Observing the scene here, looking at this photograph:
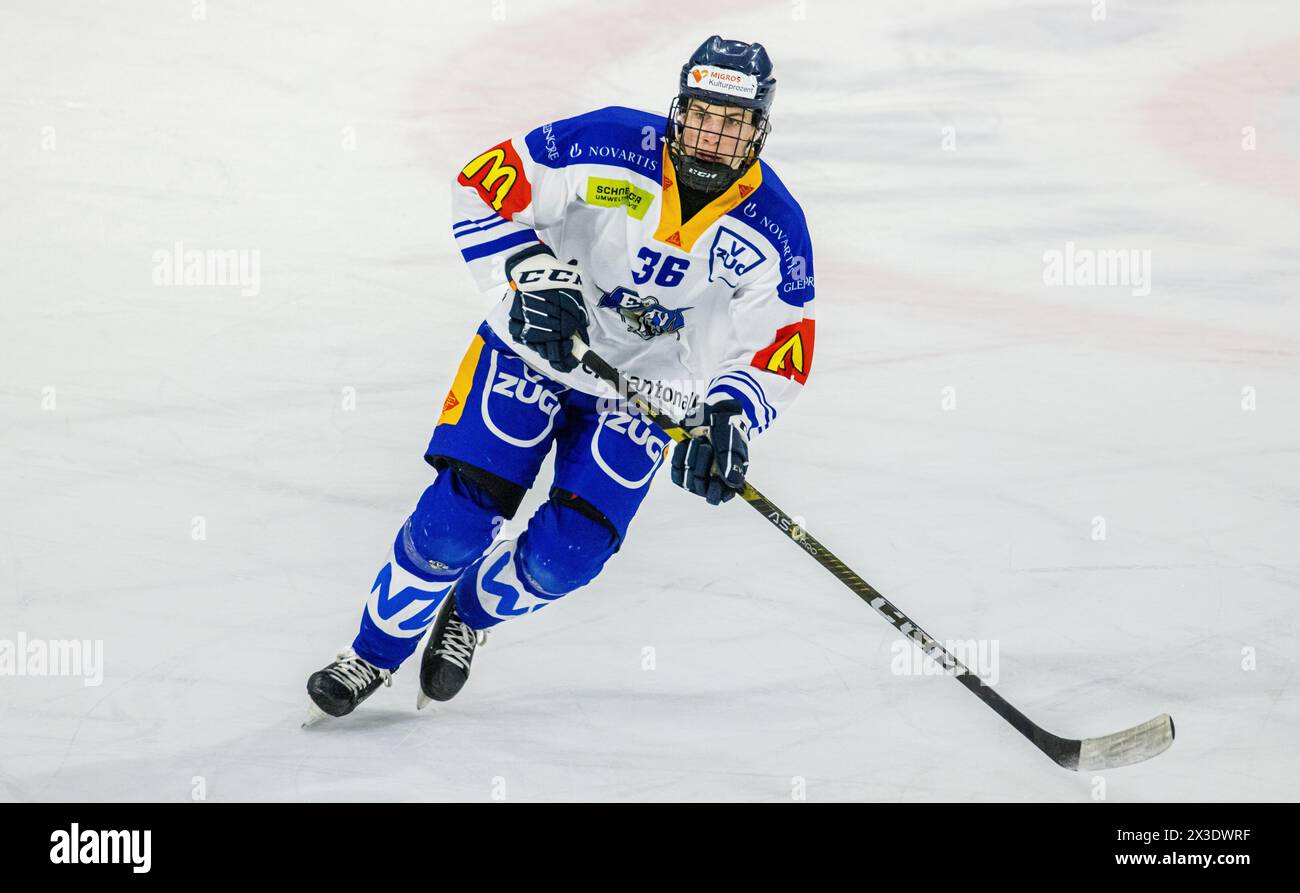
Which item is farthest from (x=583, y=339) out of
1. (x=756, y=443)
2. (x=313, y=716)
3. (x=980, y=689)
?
(x=756, y=443)

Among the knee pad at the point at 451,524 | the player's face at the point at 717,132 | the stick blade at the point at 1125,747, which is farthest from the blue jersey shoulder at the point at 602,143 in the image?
the stick blade at the point at 1125,747

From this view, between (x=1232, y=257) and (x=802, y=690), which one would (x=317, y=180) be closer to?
(x=802, y=690)

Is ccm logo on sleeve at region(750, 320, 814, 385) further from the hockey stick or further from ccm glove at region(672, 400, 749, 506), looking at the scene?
the hockey stick

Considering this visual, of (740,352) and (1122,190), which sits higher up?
(1122,190)

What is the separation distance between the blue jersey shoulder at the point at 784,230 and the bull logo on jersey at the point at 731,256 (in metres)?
0.04

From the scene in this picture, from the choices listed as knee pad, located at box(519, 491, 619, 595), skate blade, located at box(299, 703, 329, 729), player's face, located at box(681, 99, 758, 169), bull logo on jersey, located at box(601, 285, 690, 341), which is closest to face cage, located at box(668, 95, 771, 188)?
player's face, located at box(681, 99, 758, 169)

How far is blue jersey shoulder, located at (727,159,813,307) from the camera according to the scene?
330cm

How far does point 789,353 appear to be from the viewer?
3350 millimetres

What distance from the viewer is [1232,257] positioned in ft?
19.3

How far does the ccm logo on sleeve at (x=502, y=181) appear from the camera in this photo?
327cm

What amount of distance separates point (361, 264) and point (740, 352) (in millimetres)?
2447

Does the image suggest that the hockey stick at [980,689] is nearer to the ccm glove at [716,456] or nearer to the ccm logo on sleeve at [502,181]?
the ccm glove at [716,456]

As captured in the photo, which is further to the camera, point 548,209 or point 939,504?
point 939,504

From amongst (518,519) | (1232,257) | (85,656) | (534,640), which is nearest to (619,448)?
(534,640)
